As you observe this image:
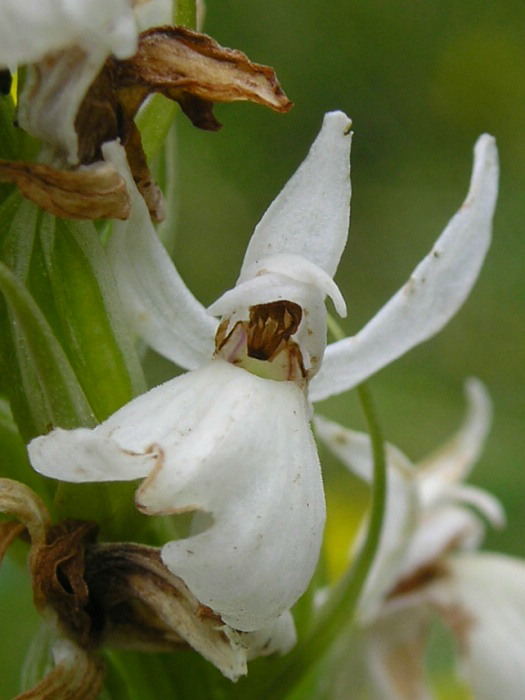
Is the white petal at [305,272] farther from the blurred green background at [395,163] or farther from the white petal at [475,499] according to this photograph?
the blurred green background at [395,163]

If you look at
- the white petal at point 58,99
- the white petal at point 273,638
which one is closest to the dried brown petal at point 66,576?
the white petal at point 273,638

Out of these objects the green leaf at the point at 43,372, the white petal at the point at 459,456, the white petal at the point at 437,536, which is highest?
the green leaf at the point at 43,372

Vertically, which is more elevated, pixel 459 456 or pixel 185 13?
pixel 185 13

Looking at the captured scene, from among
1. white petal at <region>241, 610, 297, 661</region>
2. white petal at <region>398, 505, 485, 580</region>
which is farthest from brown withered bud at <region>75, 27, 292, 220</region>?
white petal at <region>398, 505, 485, 580</region>

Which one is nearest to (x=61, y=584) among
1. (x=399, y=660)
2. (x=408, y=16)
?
(x=399, y=660)

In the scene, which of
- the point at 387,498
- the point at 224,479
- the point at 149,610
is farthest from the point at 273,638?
the point at 387,498

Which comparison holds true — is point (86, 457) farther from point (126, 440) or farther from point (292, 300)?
point (292, 300)
